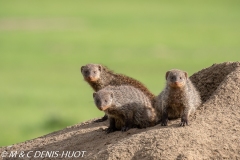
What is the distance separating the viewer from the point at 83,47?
123 ft

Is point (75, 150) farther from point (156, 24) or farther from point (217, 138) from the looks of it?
point (156, 24)

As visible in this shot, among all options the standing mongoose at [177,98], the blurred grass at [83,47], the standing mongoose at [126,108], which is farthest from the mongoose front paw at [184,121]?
the blurred grass at [83,47]

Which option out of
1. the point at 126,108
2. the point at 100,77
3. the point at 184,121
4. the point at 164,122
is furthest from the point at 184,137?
the point at 100,77

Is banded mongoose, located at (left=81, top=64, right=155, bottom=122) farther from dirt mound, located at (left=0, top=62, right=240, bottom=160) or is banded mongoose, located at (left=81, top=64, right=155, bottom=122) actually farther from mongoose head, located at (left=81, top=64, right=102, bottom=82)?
dirt mound, located at (left=0, top=62, right=240, bottom=160)

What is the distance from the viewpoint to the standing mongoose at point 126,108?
849 centimetres

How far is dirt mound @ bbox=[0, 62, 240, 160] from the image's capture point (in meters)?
7.28

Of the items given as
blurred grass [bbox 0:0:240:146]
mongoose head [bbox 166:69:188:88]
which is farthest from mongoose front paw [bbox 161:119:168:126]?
blurred grass [bbox 0:0:240:146]

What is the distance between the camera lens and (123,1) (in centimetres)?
6172

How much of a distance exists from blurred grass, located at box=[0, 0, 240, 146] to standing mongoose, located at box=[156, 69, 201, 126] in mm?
6255

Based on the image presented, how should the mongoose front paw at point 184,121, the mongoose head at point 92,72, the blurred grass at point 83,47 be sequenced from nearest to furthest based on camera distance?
the mongoose front paw at point 184,121
the mongoose head at point 92,72
the blurred grass at point 83,47

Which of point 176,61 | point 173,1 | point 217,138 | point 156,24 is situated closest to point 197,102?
point 217,138

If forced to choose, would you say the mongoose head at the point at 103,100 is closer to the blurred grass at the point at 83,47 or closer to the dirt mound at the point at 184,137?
the dirt mound at the point at 184,137

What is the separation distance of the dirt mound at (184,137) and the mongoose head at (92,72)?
105cm

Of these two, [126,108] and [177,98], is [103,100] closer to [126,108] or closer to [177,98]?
[126,108]
